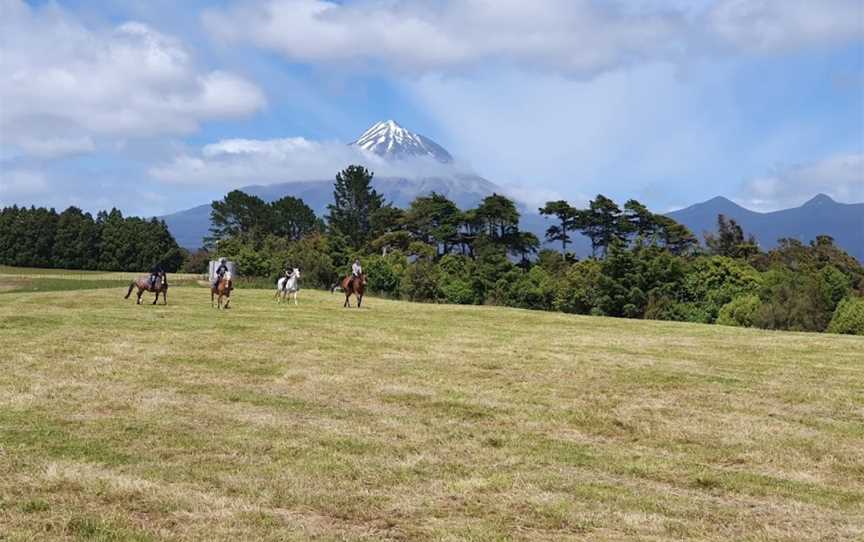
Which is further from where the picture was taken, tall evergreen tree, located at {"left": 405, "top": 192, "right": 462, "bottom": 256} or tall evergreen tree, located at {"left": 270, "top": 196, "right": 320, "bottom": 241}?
tall evergreen tree, located at {"left": 270, "top": 196, "right": 320, "bottom": 241}

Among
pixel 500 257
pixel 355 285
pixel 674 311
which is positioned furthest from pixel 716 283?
pixel 355 285

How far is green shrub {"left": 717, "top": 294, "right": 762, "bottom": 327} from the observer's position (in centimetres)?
6253

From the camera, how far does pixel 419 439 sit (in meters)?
11.2

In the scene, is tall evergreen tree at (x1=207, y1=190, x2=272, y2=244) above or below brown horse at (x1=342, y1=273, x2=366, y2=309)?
above

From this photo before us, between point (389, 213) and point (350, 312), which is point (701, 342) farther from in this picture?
point (389, 213)

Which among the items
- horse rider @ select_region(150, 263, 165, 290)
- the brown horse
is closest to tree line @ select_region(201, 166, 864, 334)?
the brown horse

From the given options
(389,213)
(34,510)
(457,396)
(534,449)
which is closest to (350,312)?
(457,396)

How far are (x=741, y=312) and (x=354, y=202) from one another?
8532cm

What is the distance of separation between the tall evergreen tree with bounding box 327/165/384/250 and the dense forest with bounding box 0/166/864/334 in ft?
0.78

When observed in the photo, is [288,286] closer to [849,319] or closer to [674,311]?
[849,319]

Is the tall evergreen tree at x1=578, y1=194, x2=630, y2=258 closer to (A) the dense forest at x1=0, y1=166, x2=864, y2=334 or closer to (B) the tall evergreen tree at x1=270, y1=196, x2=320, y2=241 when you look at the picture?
(A) the dense forest at x1=0, y1=166, x2=864, y2=334

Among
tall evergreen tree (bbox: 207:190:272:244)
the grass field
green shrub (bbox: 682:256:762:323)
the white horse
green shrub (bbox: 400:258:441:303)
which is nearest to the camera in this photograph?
the grass field

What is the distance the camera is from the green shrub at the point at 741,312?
62.5 metres

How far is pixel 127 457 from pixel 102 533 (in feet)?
9.28
